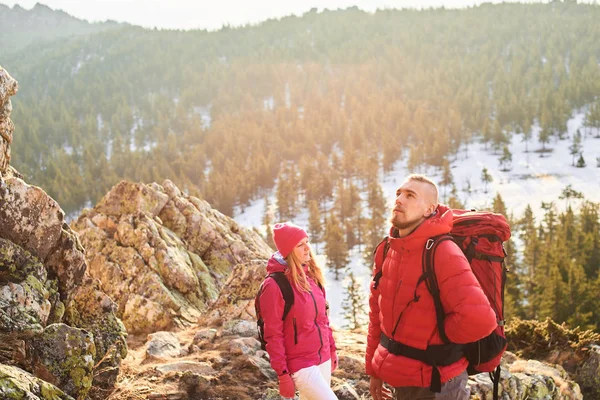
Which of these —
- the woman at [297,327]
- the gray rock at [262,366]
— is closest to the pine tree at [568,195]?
the gray rock at [262,366]

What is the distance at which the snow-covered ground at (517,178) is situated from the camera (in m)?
109

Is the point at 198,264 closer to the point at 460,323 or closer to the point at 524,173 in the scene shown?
the point at 460,323

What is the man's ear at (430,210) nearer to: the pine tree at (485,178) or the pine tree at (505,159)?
the pine tree at (485,178)

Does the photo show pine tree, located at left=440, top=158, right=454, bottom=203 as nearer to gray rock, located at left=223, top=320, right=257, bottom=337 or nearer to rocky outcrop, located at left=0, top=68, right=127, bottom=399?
gray rock, located at left=223, top=320, right=257, bottom=337

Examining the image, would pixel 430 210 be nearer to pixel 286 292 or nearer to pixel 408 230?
pixel 408 230

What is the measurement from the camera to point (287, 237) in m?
5.06

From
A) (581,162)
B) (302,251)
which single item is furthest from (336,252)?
(581,162)

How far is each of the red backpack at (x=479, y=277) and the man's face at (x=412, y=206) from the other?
282mm

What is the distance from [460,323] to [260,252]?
19917 millimetres

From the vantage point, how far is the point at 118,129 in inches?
7657

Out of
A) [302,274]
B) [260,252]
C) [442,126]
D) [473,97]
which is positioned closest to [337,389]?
[302,274]

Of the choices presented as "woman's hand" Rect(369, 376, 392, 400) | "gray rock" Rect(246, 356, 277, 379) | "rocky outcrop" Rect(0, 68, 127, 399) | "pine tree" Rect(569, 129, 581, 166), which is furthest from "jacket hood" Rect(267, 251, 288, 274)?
"pine tree" Rect(569, 129, 581, 166)

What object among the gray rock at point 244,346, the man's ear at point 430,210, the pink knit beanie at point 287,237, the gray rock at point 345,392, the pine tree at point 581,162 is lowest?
the pine tree at point 581,162

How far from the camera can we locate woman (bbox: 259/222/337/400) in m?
4.78
